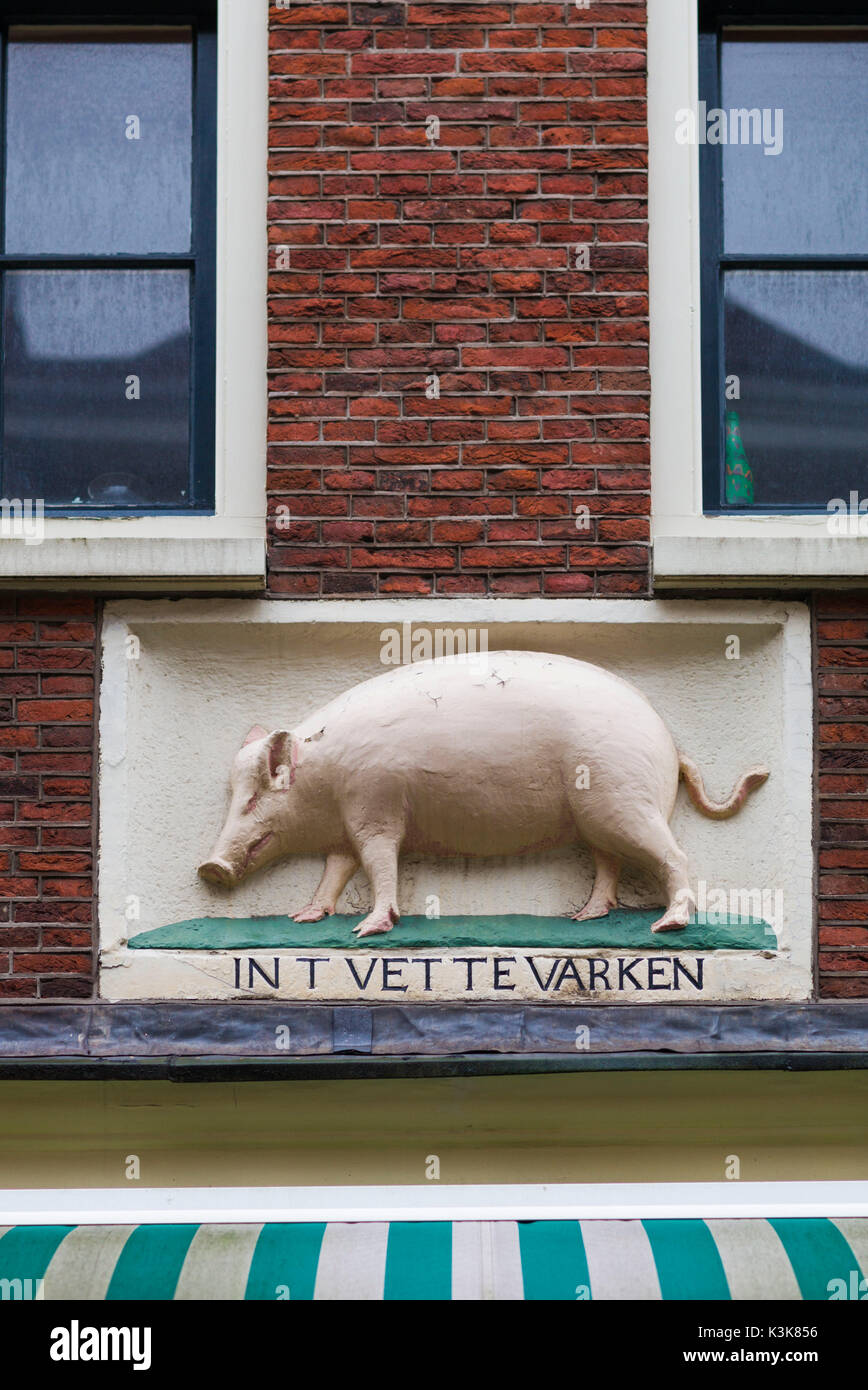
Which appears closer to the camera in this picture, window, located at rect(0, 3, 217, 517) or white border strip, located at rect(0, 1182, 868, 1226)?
white border strip, located at rect(0, 1182, 868, 1226)

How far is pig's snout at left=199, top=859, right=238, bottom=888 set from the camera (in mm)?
4742

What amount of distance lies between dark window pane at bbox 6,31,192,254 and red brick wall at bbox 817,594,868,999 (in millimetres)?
2478

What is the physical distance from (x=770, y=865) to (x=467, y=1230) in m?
1.41

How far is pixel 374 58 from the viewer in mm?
5004

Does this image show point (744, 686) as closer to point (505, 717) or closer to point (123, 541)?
point (505, 717)

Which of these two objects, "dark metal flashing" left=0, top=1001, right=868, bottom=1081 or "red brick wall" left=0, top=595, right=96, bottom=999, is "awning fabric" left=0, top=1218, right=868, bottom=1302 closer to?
"dark metal flashing" left=0, top=1001, right=868, bottom=1081

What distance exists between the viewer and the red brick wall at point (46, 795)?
4660mm

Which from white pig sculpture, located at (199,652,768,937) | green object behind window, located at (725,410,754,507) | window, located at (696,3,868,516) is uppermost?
window, located at (696,3,868,516)

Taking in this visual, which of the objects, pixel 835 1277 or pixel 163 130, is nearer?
pixel 835 1277

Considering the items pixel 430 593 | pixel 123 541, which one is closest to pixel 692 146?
pixel 430 593

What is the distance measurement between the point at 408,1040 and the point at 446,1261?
0.61 meters

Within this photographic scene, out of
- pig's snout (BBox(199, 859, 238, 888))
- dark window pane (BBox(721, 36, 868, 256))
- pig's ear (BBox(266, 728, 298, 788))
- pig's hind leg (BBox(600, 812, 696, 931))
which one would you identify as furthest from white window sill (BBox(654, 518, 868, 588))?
pig's snout (BBox(199, 859, 238, 888))

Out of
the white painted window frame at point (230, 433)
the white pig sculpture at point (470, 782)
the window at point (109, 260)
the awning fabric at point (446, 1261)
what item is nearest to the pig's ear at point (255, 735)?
the white pig sculpture at point (470, 782)

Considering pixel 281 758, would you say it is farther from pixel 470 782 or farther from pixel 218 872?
pixel 470 782
